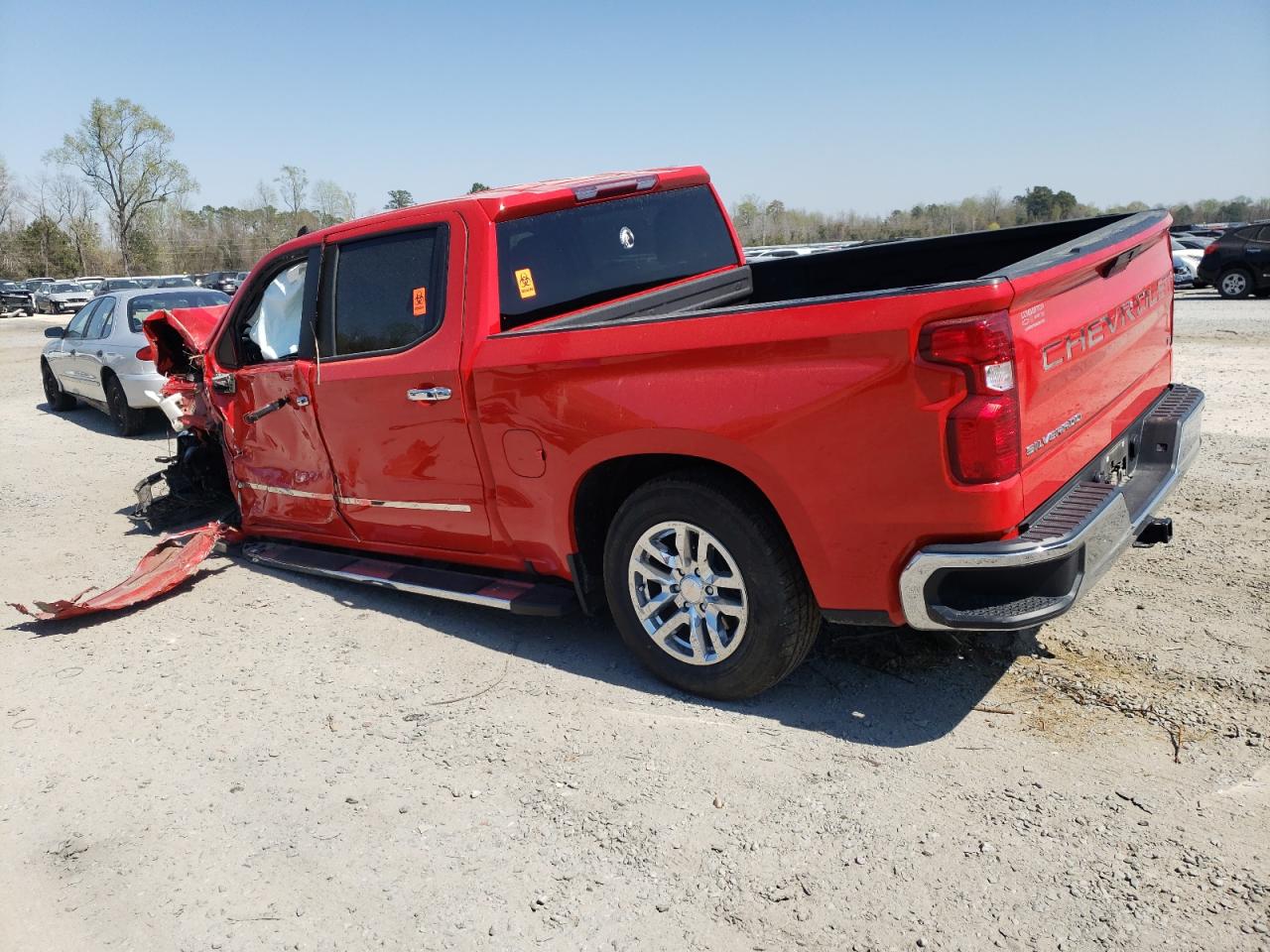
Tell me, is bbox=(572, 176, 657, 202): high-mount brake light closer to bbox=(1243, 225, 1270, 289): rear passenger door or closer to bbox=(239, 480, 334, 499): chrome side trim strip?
bbox=(239, 480, 334, 499): chrome side trim strip

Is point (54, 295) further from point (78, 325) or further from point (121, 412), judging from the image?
point (121, 412)

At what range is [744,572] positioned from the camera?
3.44m

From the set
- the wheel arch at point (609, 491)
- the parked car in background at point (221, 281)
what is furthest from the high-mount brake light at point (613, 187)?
the parked car in background at point (221, 281)

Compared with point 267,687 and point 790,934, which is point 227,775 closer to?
point 267,687

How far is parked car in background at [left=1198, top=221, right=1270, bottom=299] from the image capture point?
19344mm

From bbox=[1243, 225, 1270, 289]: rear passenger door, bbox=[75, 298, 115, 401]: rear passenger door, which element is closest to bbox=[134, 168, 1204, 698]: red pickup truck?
bbox=[75, 298, 115, 401]: rear passenger door

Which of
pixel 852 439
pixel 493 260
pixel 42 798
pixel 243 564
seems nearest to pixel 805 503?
pixel 852 439

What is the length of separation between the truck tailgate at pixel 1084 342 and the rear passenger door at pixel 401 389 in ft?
7.53

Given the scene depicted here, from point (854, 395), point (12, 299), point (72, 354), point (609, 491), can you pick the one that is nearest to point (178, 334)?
point (609, 491)

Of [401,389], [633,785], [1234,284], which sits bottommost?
[1234,284]

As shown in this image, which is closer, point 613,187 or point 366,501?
point 613,187

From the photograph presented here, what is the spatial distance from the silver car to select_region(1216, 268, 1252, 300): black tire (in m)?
19.2

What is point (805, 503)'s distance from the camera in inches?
126

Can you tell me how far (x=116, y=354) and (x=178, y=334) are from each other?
490cm
